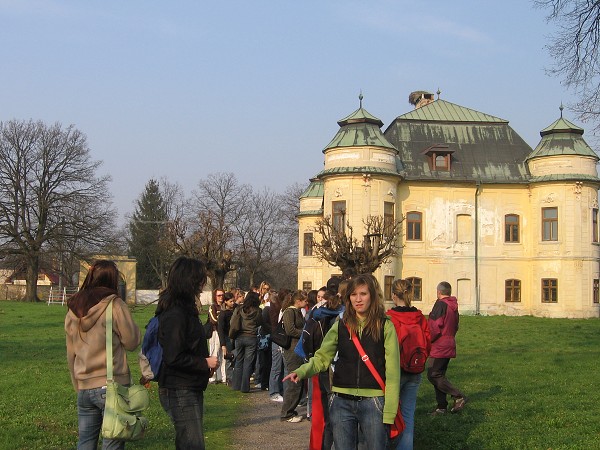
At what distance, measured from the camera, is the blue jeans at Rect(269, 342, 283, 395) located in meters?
13.8

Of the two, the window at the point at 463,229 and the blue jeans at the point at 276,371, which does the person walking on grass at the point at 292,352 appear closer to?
the blue jeans at the point at 276,371

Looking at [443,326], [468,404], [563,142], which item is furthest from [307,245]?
Result: [443,326]

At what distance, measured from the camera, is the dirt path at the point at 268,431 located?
31.9 ft

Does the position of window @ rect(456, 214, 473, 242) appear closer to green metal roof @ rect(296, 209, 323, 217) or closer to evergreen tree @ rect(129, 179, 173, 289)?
green metal roof @ rect(296, 209, 323, 217)

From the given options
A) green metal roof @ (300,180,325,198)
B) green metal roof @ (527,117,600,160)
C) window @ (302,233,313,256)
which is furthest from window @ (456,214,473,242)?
green metal roof @ (300,180,325,198)

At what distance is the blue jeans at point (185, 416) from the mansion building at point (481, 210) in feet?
125

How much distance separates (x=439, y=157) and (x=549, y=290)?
9.71 m

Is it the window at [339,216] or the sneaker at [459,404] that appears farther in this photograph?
the window at [339,216]

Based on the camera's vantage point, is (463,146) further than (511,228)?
Yes

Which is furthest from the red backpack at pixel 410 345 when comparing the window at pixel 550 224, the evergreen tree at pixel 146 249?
the evergreen tree at pixel 146 249

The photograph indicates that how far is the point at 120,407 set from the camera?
6035mm

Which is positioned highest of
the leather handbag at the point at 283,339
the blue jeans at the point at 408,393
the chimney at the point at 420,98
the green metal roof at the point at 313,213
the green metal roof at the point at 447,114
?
the chimney at the point at 420,98

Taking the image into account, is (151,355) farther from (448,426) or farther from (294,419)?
(294,419)

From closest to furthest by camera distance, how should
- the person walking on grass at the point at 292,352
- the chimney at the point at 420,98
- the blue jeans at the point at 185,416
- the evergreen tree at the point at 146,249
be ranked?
the blue jeans at the point at 185,416, the person walking on grass at the point at 292,352, the chimney at the point at 420,98, the evergreen tree at the point at 146,249
